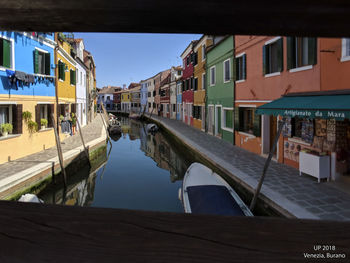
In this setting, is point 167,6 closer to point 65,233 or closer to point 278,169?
point 65,233

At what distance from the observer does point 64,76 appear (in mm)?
15555

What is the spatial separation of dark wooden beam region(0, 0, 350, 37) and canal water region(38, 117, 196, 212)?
26.5 ft

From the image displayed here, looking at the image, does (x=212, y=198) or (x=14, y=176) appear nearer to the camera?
(x=212, y=198)

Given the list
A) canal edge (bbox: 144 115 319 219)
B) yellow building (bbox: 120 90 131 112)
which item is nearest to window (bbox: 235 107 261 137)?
canal edge (bbox: 144 115 319 219)

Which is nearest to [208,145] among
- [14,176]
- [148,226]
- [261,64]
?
[261,64]

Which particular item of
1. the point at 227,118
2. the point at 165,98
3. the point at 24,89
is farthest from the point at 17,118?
the point at 165,98

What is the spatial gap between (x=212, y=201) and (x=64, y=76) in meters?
13.5

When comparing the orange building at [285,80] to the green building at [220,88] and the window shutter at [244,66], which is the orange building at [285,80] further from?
the green building at [220,88]

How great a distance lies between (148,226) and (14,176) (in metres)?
8.02

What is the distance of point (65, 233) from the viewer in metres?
0.78

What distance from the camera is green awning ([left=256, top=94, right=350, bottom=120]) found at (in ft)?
18.8

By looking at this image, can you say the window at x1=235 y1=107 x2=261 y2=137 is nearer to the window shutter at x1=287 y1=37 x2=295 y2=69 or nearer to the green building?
the green building

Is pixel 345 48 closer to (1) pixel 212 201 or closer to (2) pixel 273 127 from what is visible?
(2) pixel 273 127

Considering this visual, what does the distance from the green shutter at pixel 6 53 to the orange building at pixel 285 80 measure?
387 inches
